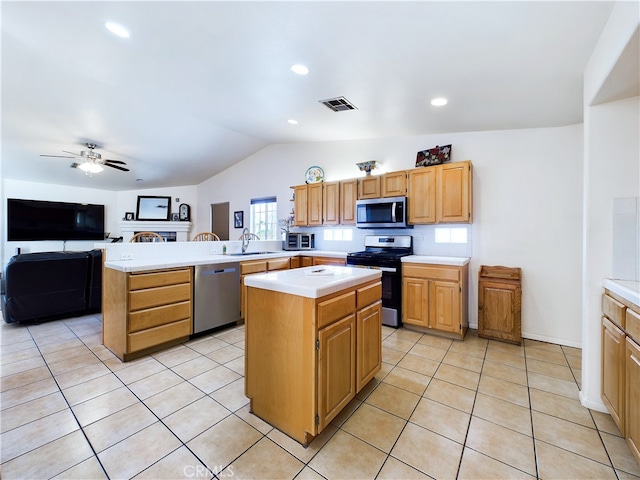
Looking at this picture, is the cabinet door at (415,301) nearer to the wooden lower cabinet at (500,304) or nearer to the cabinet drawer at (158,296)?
the wooden lower cabinet at (500,304)

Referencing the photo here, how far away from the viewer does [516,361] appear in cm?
264

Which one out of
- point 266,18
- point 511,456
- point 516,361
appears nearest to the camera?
point 511,456

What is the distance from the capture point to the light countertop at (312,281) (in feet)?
5.11

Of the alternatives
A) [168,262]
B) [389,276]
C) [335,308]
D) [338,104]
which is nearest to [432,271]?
[389,276]

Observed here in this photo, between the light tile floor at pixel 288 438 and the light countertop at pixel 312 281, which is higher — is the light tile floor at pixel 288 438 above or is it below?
below

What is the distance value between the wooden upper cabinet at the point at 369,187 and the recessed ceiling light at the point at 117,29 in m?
3.09

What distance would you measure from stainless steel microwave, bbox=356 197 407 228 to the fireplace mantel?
549cm

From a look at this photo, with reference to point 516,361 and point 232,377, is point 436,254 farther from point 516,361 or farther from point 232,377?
point 232,377

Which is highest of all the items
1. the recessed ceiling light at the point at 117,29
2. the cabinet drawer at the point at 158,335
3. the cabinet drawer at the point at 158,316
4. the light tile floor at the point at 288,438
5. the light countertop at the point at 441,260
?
the recessed ceiling light at the point at 117,29

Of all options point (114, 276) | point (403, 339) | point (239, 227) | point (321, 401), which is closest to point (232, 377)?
point (321, 401)

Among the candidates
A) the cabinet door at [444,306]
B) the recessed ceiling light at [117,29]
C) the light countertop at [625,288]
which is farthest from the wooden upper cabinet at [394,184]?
the recessed ceiling light at [117,29]

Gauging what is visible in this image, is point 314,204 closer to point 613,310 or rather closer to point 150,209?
point 613,310

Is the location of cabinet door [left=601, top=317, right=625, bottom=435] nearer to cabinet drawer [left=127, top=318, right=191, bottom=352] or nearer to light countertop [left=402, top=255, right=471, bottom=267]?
light countertop [left=402, top=255, right=471, bottom=267]

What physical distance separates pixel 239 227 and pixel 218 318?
11.4 feet
